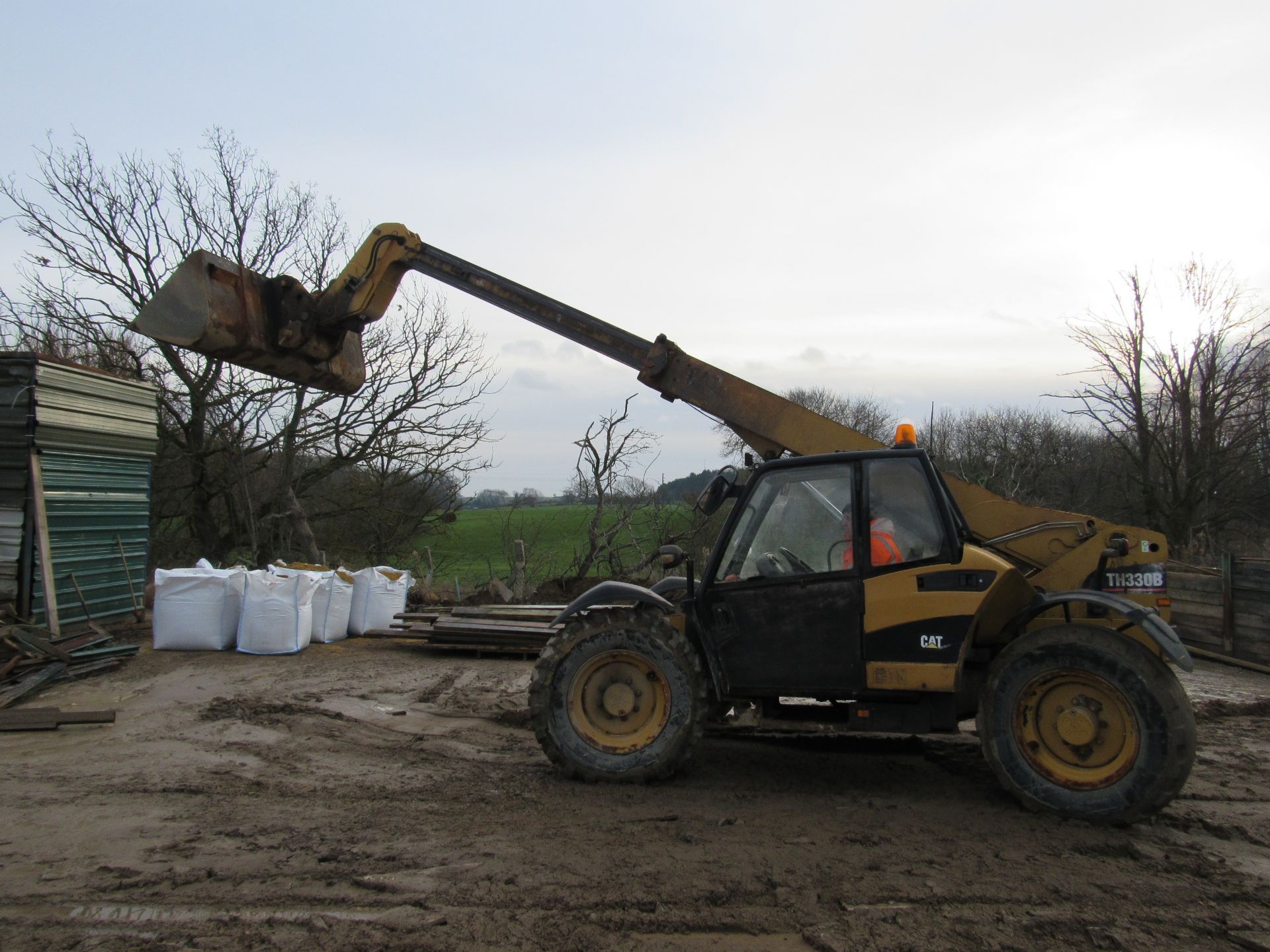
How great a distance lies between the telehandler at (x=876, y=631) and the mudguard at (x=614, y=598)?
0.02 m

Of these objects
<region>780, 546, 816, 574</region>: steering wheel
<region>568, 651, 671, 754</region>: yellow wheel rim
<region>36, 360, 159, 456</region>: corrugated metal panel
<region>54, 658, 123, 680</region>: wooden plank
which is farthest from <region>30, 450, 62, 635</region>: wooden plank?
<region>780, 546, 816, 574</region>: steering wheel

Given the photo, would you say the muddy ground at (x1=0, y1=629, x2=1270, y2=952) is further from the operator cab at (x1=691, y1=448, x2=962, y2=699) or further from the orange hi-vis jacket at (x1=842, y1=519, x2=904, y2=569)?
the orange hi-vis jacket at (x1=842, y1=519, x2=904, y2=569)

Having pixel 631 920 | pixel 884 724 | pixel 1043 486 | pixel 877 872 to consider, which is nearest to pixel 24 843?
pixel 631 920

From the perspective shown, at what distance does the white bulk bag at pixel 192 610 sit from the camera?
9.55m

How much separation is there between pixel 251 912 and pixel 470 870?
0.90 meters

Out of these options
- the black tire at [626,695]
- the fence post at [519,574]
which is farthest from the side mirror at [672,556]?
the fence post at [519,574]

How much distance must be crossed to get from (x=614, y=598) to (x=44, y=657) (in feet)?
21.0

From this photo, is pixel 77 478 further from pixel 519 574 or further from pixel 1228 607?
pixel 1228 607

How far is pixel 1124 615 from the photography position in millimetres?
4469

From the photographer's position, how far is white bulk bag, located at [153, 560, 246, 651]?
31.3 feet

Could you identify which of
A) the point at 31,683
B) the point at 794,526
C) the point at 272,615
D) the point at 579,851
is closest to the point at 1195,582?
the point at 794,526

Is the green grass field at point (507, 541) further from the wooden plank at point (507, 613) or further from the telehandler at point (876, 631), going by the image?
the telehandler at point (876, 631)

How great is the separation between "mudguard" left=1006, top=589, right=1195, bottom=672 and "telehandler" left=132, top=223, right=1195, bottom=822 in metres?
0.02

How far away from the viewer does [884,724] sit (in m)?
4.88
